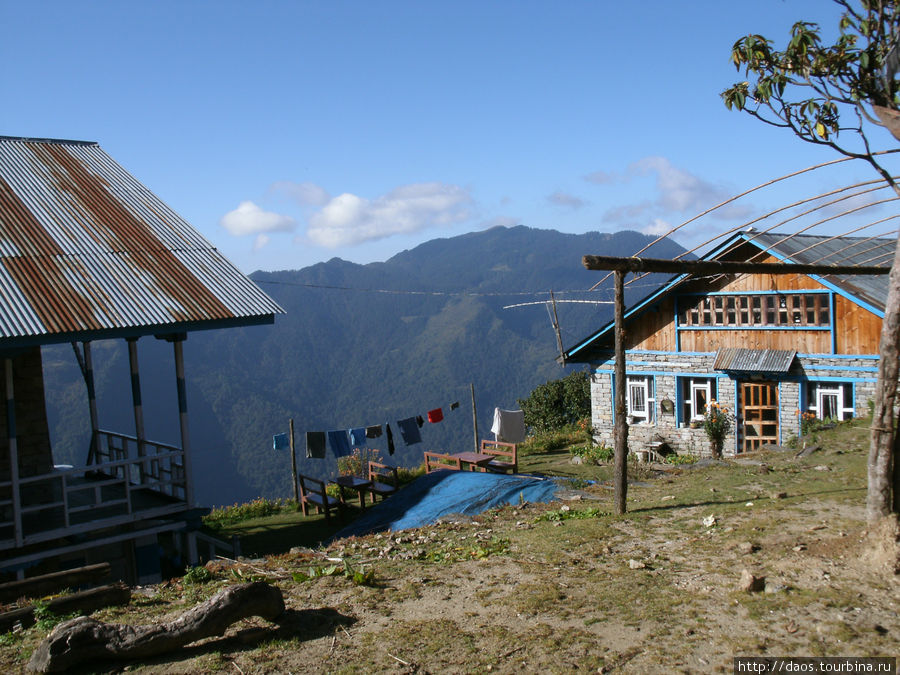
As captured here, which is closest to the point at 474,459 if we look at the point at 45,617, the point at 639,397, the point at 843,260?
the point at 639,397

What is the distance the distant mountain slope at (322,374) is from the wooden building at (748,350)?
44.1 m

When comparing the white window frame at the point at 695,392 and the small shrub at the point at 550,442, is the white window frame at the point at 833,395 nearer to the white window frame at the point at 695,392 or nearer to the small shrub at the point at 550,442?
the white window frame at the point at 695,392

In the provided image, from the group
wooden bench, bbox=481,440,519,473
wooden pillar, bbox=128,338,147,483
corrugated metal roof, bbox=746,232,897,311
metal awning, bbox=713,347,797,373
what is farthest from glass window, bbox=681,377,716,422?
wooden pillar, bbox=128,338,147,483

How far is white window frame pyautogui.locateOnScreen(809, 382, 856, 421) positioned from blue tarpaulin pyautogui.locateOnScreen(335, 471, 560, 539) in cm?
910

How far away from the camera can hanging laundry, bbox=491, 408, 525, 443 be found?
26953mm

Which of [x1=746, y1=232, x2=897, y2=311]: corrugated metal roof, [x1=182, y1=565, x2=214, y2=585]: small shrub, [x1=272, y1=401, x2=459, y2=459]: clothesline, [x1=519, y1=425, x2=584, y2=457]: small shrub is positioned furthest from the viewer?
[x1=519, y1=425, x2=584, y2=457]: small shrub

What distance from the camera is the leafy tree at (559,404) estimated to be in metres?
30.6

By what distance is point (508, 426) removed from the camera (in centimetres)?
2722

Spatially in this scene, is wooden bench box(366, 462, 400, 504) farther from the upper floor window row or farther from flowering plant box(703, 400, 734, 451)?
the upper floor window row

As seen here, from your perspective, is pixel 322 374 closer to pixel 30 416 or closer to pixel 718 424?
pixel 718 424

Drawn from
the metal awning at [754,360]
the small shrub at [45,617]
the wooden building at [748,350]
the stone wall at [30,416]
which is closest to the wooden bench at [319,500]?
the stone wall at [30,416]

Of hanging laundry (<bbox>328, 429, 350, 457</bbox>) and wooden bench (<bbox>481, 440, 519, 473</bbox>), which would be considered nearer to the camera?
wooden bench (<bbox>481, 440, 519, 473</bbox>)

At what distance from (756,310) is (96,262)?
16927 mm

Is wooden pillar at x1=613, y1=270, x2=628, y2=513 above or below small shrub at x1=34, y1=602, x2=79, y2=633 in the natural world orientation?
above
